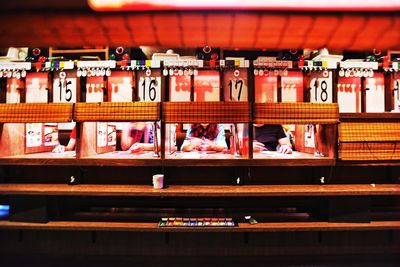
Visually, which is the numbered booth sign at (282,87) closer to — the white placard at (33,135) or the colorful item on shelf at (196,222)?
the colorful item on shelf at (196,222)

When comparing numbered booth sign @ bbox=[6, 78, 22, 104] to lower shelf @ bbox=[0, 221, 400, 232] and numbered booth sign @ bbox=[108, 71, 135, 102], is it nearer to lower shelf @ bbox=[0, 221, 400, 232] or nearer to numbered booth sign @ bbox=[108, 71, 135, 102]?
numbered booth sign @ bbox=[108, 71, 135, 102]

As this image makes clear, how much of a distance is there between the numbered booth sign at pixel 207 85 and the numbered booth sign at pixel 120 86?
830 mm

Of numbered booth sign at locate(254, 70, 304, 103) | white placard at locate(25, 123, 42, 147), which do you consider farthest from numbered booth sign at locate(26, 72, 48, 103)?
numbered booth sign at locate(254, 70, 304, 103)

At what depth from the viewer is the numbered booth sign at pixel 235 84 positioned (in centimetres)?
339

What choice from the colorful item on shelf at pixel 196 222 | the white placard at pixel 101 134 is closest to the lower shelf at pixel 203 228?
the colorful item on shelf at pixel 196 222

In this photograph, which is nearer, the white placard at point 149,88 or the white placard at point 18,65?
the white placard at point 18,65

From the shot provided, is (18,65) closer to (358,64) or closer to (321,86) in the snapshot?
(321,86)

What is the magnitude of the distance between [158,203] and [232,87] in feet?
5.49

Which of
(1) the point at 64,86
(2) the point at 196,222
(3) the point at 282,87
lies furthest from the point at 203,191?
(1) the point at 64,86

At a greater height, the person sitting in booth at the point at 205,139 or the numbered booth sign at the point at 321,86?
the numbered booth sign at the point at 321,86

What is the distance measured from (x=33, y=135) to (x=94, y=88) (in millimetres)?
985

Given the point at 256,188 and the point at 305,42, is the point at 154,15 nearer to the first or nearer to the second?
the point at 305,42

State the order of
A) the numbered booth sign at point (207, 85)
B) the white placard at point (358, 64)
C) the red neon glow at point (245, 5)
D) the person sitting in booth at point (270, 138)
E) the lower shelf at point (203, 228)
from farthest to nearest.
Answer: the person sitting in booth at point (270, 138) → the numbered booth sign at point (207, 85) → the white placard at point (358, 64) → the lower shelf at point (203, 228) → the red neon glow at point (245, 5)

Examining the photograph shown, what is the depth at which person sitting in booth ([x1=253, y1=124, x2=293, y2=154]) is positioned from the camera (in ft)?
12.1
